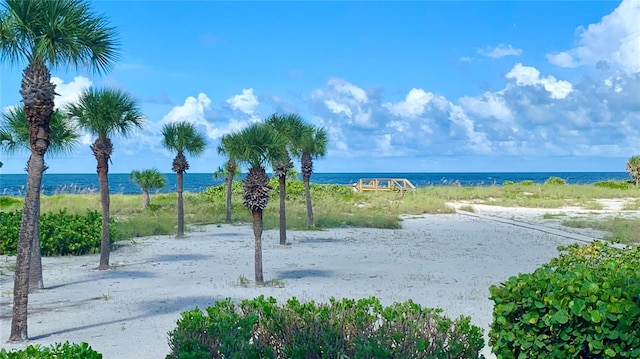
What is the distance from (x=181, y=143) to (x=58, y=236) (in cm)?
462

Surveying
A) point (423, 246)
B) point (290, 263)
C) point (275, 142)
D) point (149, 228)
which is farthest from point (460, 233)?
point (275, 142)

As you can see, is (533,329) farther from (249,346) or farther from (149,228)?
(149,228)

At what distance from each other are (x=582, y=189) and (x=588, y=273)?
155ft

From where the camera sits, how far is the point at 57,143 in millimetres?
12461

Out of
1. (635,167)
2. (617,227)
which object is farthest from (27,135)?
(635,167)

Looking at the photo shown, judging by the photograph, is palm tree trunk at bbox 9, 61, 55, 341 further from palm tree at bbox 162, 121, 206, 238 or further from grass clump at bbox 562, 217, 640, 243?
grass clump at bbox 562, 217, 640, 243

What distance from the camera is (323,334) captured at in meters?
4.85

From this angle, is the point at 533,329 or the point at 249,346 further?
the point at 249,346

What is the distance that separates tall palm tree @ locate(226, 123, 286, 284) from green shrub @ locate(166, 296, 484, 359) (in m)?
5.50

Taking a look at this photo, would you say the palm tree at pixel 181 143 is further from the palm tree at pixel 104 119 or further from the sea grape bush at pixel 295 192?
the sea grape bush at pixel 295 192

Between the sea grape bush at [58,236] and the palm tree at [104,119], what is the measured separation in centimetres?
299

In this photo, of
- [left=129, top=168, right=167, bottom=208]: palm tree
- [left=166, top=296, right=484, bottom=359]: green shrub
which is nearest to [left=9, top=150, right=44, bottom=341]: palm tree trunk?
[left=166, top=296, right=484, bottom=359]: green shrub

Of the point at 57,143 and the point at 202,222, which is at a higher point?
the point at 57,143

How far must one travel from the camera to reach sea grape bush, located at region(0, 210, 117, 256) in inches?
592
